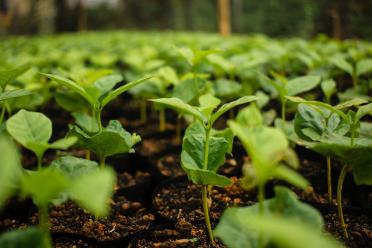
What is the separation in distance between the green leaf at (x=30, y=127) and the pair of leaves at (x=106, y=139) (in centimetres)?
19

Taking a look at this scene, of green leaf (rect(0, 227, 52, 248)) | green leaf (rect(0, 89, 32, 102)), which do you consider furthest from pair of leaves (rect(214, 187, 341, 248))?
green leaf (rect(0, 89, 32, 102))

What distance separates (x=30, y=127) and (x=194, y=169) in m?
0.41

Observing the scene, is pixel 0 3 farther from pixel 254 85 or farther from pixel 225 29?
pixel 254 85

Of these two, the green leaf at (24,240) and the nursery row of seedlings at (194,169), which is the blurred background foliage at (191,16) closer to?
the nursery row of seedlings at (194,169)

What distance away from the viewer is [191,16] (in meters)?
15.5

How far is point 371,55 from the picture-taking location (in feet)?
8.87

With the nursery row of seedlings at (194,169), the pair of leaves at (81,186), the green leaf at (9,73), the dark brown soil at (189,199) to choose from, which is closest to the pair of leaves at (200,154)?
the nursery row of seedlings at (194,169)

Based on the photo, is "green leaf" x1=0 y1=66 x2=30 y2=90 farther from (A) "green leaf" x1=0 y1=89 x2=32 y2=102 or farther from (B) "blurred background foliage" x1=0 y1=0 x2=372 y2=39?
(B) "blurred background foliage" x1=0 y1=0 x2=372 y2=39

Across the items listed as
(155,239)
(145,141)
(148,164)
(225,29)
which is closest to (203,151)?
(155,239)

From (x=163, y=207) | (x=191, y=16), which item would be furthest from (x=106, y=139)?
(x=191, y=16)

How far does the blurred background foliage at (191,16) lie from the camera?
10.1 metres

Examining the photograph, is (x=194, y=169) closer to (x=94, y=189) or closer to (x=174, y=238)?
(x=174, y=238)

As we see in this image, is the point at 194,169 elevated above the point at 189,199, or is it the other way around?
the point at 194,169

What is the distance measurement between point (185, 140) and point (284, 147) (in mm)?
449
